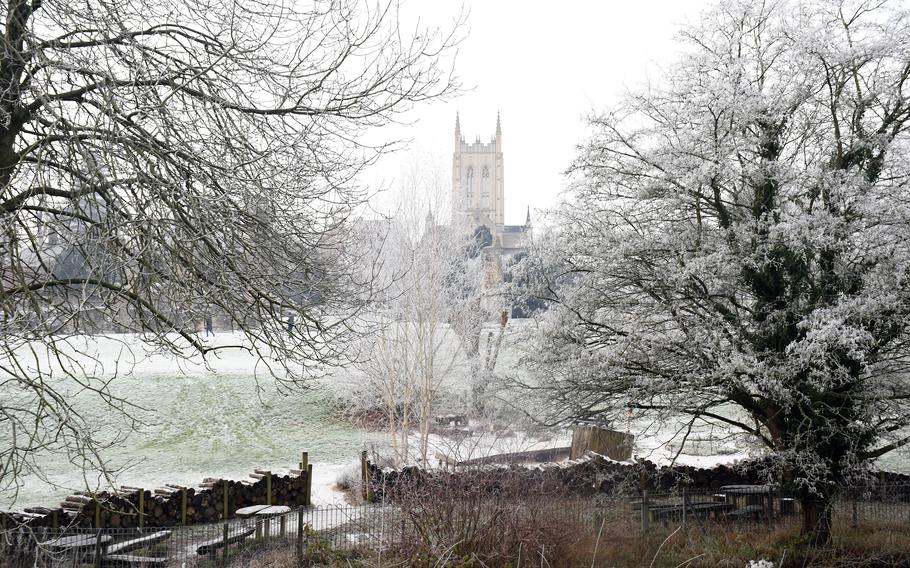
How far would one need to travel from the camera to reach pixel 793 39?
1048 centimetres

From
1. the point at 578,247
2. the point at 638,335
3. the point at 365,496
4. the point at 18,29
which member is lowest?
the point at 365,496

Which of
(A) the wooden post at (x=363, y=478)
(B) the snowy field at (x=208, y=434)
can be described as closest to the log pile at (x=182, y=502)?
(A) the wooden post at (x=363, y=478)

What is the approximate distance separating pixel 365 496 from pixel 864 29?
12.7 meters

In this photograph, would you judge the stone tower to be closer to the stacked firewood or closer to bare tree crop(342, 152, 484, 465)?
bare tree crop(342, 152, 484, 465)

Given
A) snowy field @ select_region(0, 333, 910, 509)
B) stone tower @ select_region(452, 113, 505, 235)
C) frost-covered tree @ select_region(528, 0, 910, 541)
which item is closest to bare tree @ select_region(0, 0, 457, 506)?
frost-covered tree @ select_region(528, 0, 910, 541)

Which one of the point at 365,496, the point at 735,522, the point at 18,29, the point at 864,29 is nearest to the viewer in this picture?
the point at 18,29

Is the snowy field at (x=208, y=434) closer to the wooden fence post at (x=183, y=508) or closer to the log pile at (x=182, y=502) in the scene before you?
the log pile at (x=182, y=502)

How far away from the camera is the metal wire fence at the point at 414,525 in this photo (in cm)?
879

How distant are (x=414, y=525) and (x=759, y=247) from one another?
564cm

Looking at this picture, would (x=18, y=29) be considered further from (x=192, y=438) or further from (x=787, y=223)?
(x=192, y=438)

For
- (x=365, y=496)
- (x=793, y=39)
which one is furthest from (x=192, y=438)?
(x=793, y=39)

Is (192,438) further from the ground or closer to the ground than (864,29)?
closer to the ground

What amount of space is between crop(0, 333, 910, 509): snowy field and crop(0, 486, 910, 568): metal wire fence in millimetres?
2581

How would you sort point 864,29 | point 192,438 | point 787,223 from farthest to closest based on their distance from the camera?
point 192,438
point 864,29
point 787,223
